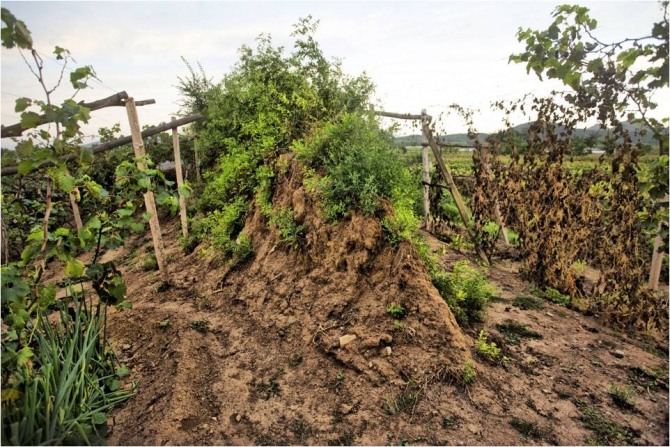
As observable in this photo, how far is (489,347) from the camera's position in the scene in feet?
12.3

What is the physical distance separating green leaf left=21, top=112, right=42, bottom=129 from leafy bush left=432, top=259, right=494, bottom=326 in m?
3.76

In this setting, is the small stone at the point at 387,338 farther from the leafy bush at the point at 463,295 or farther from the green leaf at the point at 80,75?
the green leaf at the point at 80,75

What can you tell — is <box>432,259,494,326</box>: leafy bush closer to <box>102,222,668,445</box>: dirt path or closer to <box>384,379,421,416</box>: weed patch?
<box>102,222,668,445</box>: dirt path

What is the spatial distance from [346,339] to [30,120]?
2991 millimetres

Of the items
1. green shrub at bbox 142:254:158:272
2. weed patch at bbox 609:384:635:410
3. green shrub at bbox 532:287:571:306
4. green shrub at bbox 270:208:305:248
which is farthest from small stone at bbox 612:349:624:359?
green shrub at bbox 142:254:158:272

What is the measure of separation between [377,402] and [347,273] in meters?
1.41

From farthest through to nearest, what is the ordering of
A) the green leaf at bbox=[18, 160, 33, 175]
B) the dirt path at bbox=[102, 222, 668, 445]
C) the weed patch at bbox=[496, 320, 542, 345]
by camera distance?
the weed patch at bbox=[496, 320, 542, 345]
the dirt path at bbox=[102, 222, 668, 445]
the green leaf at bbox=[18, 160, 33, 175]

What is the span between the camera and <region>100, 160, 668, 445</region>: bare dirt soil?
9.94 feet

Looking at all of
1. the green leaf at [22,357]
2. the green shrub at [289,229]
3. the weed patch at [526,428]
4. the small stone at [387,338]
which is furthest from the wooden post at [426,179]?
the green leaf at [22,357]

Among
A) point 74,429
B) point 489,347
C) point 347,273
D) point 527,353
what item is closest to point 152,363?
point 74,429

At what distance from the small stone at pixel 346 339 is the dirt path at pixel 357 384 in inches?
2.5

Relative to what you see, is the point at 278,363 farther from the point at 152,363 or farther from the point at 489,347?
the point at 489,347

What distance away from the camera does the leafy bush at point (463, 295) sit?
425 centimetres

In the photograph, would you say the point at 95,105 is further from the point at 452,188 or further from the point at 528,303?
the point at 528,303
